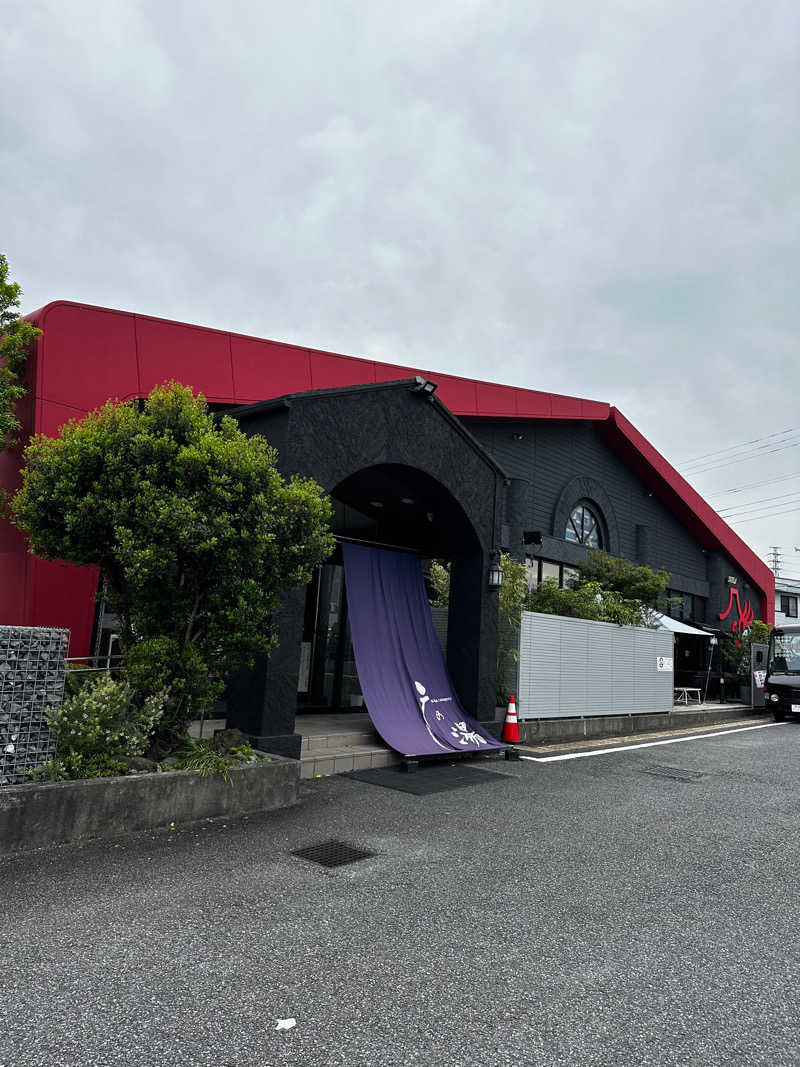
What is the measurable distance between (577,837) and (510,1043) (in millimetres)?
3102

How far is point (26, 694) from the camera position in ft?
15.0

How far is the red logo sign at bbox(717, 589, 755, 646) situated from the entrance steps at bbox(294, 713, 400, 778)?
21.8m

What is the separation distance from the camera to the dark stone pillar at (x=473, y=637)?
9531mm

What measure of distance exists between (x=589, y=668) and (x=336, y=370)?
7062mm

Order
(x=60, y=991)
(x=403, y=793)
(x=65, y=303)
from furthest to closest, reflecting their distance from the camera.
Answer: (x=65, y=303), (x=403, y=793), (x=60, y=991)

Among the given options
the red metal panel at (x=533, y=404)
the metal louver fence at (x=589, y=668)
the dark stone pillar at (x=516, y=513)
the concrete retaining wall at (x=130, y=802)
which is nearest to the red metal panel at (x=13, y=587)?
the concrete retaining wall at (x=130, y=802)

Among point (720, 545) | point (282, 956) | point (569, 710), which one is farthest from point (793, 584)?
point (282, 956)

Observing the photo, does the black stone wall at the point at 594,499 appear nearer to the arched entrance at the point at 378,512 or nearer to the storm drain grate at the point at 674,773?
the arched entrance at the point at 378,512

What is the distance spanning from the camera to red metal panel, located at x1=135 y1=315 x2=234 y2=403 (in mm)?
9539

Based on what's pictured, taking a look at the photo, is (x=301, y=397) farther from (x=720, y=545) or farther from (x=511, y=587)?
(x=720, y=545)

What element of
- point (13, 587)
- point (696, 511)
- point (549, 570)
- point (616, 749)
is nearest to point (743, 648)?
point (696, 511)

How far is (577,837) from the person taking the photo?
537cm

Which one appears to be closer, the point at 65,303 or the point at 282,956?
the point at 282,956

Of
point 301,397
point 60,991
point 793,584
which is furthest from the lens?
point 793,584
